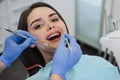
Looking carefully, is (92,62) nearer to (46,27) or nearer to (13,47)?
(46,27)

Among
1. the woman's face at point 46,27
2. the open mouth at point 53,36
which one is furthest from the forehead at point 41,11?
the open mouth at point 53,36

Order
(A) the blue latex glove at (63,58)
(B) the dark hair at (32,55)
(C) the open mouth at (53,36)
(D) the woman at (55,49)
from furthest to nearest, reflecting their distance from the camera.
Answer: (B) the dark hair at (32,55)
(C) the open mouth at (53,36)
(D) the woman at (55,49)
(A) the blue latex glove at (63,58)

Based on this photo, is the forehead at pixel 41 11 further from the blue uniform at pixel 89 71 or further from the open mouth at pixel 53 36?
the blue uniform at pixel 89 71

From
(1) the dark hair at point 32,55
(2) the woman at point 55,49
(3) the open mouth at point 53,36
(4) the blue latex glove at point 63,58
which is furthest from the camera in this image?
(1) the dark hair at point 32,55

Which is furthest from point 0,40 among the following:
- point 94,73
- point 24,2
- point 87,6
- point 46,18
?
point 94,73

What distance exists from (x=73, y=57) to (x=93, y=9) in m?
1.71

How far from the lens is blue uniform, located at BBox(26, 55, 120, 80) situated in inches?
47.2

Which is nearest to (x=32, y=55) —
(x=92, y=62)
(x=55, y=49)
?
(x=55, y=49)

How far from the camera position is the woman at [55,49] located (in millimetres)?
1134

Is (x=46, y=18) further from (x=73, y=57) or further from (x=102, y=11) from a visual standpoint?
(x=102, y=11)

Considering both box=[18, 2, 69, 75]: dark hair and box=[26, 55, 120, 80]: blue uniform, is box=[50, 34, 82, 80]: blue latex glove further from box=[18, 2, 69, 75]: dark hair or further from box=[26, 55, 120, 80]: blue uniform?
box=[18, 2, 69, 75]: dark hair

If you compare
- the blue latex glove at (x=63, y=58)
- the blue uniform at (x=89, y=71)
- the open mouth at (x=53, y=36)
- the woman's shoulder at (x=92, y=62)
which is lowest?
the blue uniform at (x=89, y=71)

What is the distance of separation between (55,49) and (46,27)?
0.45ft

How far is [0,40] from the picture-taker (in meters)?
2.51
